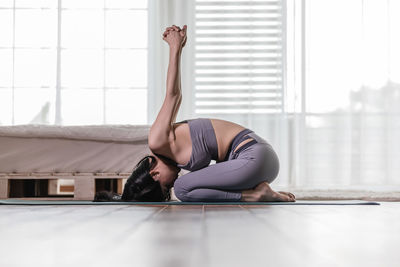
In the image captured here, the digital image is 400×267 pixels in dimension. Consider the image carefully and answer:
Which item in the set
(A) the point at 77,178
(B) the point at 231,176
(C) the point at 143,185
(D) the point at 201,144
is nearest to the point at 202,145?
(D) the point at 201,144

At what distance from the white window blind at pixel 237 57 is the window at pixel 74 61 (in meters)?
0.62

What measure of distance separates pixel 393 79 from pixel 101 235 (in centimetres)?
451

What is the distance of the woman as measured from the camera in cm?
203

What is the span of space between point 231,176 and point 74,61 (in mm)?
3426

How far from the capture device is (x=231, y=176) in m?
2.07

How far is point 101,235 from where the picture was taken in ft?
3.22

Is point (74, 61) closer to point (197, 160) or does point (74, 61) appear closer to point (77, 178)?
point (77, 178)

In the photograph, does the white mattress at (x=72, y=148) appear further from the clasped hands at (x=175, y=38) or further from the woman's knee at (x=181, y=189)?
the clasped hands at (x=175, y=38)

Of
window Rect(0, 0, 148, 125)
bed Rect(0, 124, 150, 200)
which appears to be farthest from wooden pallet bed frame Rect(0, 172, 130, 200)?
window Rect(0, 0, 148, 125)

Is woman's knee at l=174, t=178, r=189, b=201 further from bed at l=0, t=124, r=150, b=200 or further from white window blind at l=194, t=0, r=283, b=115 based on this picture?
white window blind at l=194, t=0, r=283, b=115

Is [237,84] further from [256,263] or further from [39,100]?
[256,263]

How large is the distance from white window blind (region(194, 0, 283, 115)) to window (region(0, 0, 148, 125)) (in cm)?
62

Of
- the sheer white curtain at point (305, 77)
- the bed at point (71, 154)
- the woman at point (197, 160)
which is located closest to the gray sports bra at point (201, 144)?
the woman at point (197, 160)

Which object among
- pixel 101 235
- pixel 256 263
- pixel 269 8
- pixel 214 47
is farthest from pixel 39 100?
pixel 256 263
